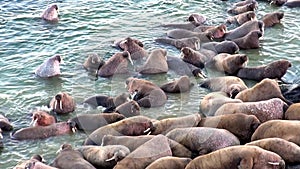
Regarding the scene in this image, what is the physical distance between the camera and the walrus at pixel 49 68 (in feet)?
40.1

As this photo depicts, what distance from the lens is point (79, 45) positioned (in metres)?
14.0

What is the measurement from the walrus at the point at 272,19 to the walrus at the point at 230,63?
2.99m

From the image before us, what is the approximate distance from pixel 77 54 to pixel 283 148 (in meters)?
7.04

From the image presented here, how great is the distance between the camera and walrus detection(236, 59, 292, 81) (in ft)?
37.7

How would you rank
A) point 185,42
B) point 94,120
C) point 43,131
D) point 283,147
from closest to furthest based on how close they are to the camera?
point 283,147 → point 43,131 → point 94,120 → point 185,42

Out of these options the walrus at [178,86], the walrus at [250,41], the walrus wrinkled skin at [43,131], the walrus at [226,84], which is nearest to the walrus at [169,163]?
the walrus wrinkled skin at [43,131]

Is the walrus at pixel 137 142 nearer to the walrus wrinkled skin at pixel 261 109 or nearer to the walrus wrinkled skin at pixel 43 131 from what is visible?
the walrus wrinkled skin at pixel 43 131

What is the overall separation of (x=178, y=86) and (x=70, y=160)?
349 cm

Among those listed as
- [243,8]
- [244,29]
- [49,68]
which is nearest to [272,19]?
[243,8]

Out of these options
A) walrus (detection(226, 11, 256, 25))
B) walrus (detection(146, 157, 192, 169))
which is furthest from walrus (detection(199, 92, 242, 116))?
walrus (detection(226, 11, 256, 25))

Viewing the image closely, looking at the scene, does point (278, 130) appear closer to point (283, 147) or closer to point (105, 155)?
point (283, 147)

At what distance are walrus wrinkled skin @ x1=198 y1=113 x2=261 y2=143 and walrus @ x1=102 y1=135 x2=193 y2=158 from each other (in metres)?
0.88

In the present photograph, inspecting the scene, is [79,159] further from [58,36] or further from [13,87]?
[58,36]

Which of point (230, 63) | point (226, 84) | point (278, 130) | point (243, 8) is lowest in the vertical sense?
point (226, 84)
